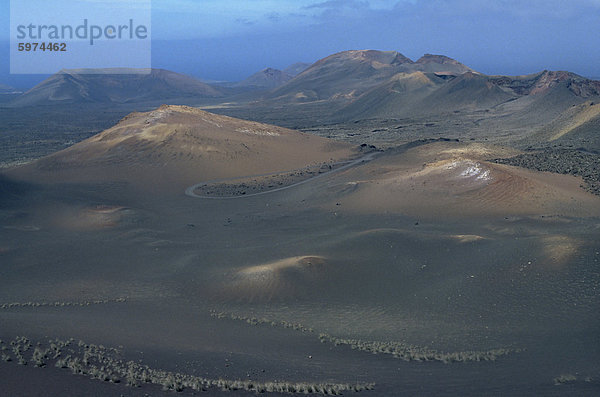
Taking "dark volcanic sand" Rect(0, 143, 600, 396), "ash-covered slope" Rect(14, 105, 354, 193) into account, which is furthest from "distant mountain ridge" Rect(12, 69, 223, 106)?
"dark volcanic sand" Rect(0, 143, 600, 396)

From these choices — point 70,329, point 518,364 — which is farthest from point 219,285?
point 518,364

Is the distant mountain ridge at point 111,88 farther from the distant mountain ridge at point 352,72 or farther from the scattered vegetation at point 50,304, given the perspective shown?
the scattered vegetation at point 50,304

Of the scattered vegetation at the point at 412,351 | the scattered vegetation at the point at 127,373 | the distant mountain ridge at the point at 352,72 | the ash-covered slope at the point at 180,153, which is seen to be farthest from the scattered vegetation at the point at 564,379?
the distant mountain ridge at the point at 352,72

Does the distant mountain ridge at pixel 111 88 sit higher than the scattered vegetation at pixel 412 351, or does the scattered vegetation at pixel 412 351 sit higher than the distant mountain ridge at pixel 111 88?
the distant mountain ridge at pixel 111 88

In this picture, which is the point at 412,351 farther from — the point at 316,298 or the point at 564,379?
the point at 316,298

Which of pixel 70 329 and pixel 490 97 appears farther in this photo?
pixel 490 97

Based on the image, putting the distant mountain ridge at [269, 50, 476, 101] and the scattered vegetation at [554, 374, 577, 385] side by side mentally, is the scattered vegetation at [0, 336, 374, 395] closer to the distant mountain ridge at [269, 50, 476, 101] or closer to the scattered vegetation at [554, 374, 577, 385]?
the scattered vegetation at [554, 374, 577, 385]

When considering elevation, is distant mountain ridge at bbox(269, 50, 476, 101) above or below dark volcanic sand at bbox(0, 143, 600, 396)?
above

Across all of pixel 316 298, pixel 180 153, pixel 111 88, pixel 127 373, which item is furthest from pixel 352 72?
pixel 127 373

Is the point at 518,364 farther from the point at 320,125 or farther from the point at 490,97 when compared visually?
the point at 490,97
